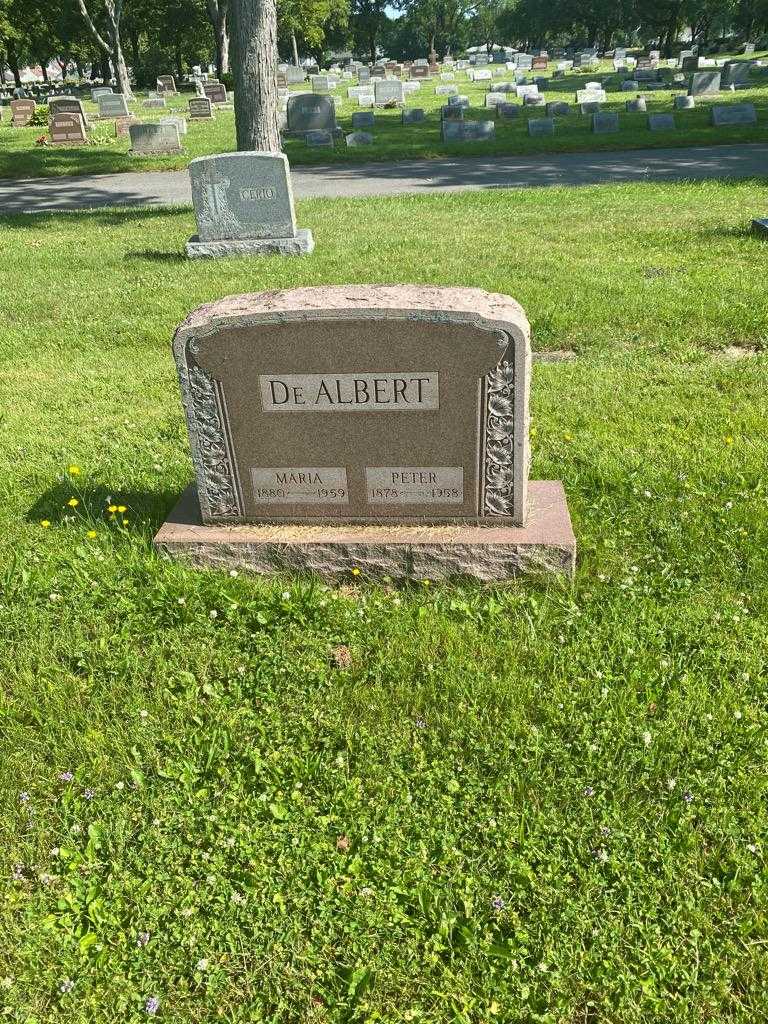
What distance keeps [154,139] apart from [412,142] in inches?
261

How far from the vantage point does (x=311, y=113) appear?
867 inches

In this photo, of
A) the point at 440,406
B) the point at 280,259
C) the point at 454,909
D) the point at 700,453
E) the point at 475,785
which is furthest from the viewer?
the point at 280,259

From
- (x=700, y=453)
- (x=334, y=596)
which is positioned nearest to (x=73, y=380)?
(x=334, y=596)

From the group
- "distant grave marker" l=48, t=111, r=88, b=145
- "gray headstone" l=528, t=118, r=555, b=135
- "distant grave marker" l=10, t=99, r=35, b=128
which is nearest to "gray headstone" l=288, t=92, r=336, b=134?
"gray headstone" l=528, t=118, r=555, b=135

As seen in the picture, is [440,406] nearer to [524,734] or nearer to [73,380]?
[524,734]

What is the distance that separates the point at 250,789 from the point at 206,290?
676cm

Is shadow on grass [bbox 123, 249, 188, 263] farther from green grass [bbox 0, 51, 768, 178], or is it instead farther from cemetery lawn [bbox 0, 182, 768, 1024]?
green grass [bbox 0, 51, 768, 178]

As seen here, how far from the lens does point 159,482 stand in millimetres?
4613

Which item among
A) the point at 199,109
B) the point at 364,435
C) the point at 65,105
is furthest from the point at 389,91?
the point at 364,435

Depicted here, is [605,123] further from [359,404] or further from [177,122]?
[359,404]

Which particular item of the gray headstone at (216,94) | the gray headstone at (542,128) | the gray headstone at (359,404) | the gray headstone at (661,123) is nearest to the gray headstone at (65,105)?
the gray headstone at (216,94)

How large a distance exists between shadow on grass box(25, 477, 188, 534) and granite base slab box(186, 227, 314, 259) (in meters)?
6.33

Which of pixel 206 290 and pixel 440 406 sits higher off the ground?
pixel 440 406

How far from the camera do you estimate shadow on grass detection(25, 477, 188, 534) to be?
4.17 m
